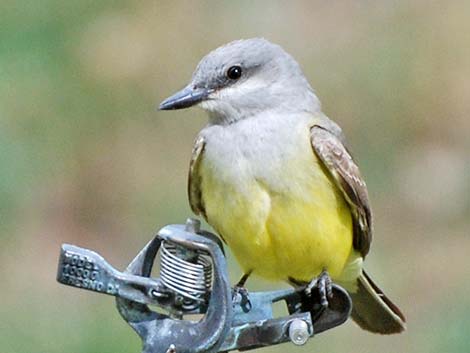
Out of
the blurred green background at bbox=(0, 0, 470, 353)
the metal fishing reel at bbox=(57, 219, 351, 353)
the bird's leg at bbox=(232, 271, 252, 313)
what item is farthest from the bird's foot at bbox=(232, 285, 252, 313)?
the blurred green background at bbox=(0, 0, 470, 353)

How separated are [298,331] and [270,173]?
1.08 m

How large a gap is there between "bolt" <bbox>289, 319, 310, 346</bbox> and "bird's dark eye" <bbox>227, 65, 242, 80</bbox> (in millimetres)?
1297

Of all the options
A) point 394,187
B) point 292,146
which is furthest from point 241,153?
point 394,187

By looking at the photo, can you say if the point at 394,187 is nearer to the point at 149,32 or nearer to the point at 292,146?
the point at 149,32

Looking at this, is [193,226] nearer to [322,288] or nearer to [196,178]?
[322,288]

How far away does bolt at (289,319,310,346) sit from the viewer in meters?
3.15

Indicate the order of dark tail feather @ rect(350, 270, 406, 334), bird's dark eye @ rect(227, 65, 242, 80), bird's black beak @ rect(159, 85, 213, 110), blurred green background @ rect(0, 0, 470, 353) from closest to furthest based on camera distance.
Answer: bird's black beak @ rect(159, 85, 213, 110), bird's dark eye @ rect(227, 65, 242, 80), dark tail feather @ rect(350, 270, 406, 334), blurred green background @ rect(0, 0, 470, 353)

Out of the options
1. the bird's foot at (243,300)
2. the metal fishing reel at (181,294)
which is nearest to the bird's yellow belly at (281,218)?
the bird's foot at (243,300)

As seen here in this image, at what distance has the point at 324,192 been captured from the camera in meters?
4.27

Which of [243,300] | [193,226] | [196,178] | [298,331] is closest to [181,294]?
[193,226]

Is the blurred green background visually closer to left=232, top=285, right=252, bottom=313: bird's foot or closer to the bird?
the bird

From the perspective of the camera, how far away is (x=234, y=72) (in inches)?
170

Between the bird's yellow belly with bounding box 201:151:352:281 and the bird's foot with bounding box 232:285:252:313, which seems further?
the bird's yellow belly with bounding box 201:151:352:281

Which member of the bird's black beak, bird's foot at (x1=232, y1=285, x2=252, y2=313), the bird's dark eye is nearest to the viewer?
bird's foot at (x1=232, y1=285, x2=252, y2=313)
